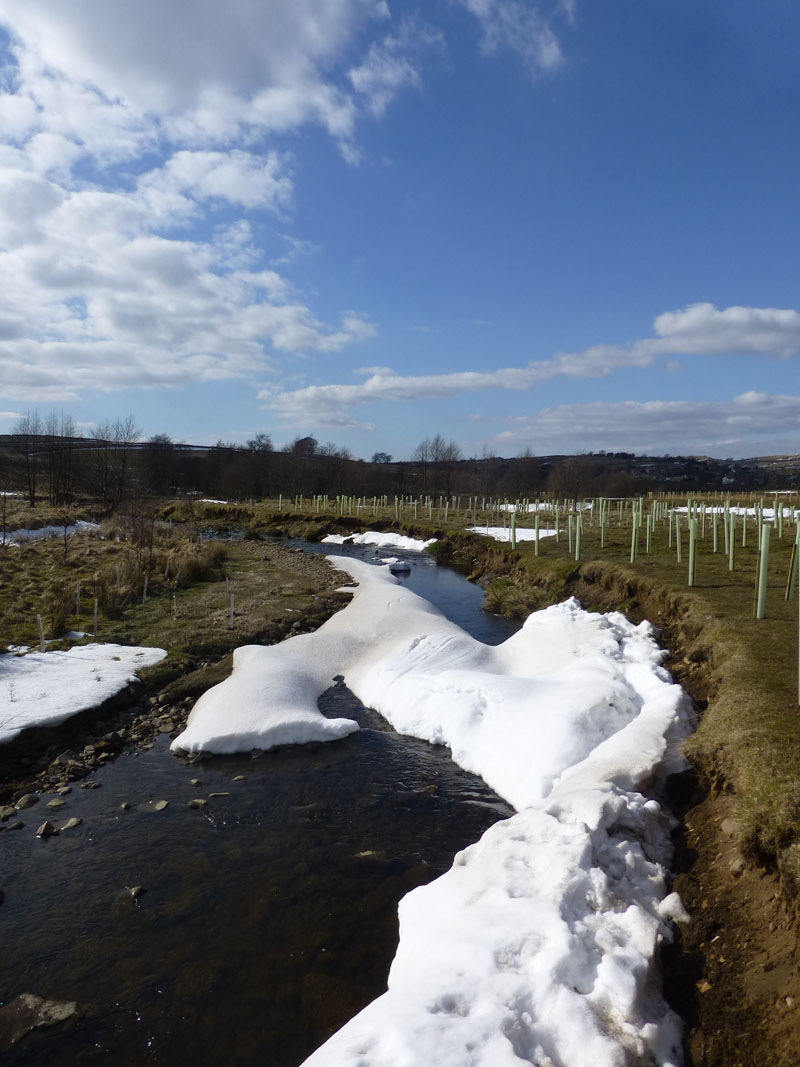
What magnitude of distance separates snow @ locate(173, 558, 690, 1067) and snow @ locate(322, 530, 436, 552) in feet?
85.5

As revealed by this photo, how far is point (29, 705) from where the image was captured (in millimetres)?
11016

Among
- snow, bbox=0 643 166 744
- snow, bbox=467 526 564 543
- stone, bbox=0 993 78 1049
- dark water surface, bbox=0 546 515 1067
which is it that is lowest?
stone, bbox=0 993 78 1049

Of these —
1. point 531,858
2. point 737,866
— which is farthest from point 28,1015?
point 737,866

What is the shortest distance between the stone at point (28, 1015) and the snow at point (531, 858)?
9.40 ft

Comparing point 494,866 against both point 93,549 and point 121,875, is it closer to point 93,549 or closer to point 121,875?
point 121,875

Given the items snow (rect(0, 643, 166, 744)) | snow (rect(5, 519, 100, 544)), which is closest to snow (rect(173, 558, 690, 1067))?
snow (rect(0, 643, 166, 744))

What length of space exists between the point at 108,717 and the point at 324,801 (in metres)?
5.25

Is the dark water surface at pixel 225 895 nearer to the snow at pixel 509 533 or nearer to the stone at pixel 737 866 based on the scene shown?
the stone at pixel 737 866

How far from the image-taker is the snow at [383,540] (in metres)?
40.2

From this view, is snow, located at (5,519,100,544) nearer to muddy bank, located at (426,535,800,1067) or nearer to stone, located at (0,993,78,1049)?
stone, located at (0,993,78,1049)

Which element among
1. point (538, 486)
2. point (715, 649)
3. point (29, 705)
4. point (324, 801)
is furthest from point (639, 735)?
point (538, 486)

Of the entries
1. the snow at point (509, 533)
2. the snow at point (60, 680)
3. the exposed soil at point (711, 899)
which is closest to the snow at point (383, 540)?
the snow at point (509, 533)

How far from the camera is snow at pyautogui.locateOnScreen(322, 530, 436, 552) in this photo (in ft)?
132

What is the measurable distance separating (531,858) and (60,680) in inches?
402
